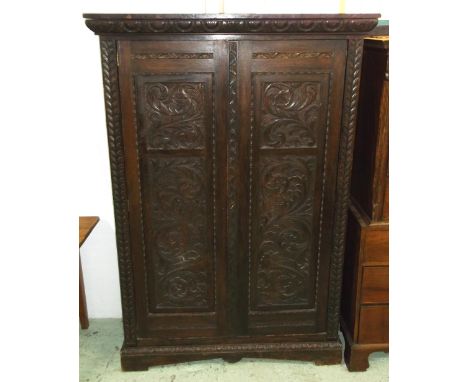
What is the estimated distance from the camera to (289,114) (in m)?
1.66

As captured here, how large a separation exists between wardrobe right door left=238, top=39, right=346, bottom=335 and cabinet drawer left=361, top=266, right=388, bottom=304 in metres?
0.17

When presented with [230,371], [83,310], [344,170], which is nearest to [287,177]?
[344,170]

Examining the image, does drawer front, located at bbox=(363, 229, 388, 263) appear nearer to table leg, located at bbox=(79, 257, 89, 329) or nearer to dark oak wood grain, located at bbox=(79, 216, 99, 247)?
dark oak wood grain, located at bbox=(79, 216, 99, 247)

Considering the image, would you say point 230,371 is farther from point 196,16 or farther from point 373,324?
point 196,16

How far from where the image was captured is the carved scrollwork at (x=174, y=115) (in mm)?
1612

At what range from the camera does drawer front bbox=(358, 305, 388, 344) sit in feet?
6.28

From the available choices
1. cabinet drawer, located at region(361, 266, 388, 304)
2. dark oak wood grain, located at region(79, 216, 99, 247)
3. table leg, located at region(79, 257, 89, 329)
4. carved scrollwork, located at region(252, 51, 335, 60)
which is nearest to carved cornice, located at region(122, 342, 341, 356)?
cabinet drawer, located at region(361, 266, 388, 304)

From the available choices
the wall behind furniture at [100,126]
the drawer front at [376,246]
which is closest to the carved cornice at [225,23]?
the wall behind furniture at [100,126]

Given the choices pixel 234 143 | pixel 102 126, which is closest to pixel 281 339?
pixel 234 143

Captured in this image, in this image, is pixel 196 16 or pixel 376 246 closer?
pixel 196 16

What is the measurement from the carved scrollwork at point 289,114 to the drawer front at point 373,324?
0.82 metres

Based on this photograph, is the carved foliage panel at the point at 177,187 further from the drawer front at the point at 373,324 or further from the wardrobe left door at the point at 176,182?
the drawer front at the point at 373,324

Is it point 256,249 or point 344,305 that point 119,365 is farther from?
point 344,305

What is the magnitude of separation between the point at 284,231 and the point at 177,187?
0.50m
